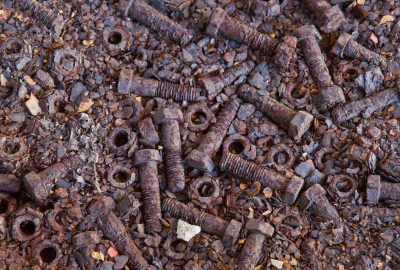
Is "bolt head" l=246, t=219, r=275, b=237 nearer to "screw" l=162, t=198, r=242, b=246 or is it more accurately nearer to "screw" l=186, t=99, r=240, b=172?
"screw" l=162, t=198, r=242, b=246

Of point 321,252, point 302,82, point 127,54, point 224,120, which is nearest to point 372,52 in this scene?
point 302,82

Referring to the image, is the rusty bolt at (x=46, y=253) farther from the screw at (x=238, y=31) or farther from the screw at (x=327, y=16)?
the screw at (x=327, y=16)

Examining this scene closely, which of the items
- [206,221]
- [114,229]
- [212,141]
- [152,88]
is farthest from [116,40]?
[206,221]

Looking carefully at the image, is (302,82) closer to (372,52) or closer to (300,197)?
(372,52)

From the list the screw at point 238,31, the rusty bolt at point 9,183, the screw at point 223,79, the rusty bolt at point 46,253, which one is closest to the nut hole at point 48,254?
the rusty bolt at point 46,253

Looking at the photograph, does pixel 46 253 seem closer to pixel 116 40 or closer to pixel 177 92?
pixel 177 92
